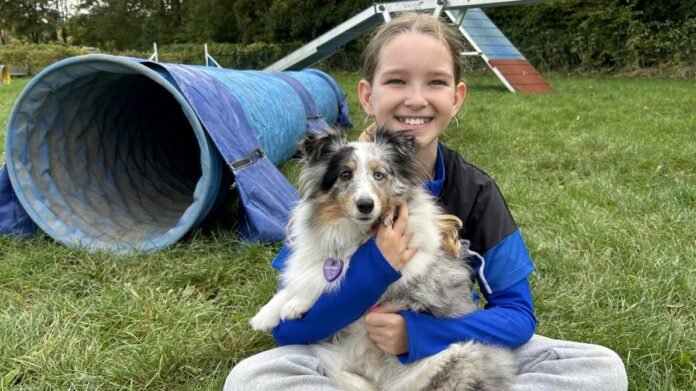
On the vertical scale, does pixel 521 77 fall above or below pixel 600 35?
below

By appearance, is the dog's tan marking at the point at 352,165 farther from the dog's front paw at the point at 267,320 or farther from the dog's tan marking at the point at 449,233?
the dog's front paw at the point at 267,320

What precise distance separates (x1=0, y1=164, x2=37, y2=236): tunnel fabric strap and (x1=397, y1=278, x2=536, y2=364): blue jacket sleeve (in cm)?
399

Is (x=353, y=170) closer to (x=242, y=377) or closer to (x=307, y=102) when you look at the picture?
(x=242, y=377)

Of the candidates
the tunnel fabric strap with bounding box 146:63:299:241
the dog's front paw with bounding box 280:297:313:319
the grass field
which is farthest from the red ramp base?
the dog's front paw with bounding box 280:297:313:319

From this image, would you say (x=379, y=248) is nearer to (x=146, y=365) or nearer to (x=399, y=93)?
(x=399, y=93)

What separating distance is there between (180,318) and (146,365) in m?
0.52

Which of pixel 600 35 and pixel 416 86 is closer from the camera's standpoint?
pixel 416 86

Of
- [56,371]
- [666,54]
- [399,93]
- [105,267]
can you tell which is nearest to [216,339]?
[56,371]

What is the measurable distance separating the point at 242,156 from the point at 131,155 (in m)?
2.12

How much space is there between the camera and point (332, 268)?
2445 millimetres

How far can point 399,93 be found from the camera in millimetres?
2811

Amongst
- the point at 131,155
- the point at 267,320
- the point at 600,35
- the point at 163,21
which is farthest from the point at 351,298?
the point at 163,21

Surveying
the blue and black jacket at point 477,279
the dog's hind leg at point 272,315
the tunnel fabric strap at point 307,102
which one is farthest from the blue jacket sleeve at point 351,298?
the tunnel fabric strap at point 307,102

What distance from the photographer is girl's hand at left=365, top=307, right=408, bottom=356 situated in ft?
7.57
